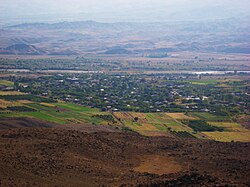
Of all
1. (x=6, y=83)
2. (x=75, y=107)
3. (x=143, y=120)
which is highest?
(x=75, y=107)

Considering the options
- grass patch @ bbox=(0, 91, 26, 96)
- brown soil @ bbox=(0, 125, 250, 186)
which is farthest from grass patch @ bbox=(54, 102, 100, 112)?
brown soil @ bbox=(0, 125, 250, 186)

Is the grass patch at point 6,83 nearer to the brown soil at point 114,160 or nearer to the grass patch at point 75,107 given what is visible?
the grass patch at point 75,107

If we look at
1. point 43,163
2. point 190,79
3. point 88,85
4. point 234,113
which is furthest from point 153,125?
point 190,79

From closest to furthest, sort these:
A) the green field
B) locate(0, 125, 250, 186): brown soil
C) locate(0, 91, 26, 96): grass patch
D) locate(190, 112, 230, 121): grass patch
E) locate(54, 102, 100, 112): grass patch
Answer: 1. locate(0, 125, 250, 186): brown soil
2. the green field
3. locate(190, 112, 230, 121): grass patch
4. locate(54, 102, 100, 112): grass patch
5. locate(0, 91, 26, 96): grass patch

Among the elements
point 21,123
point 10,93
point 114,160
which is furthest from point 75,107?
point 114,160

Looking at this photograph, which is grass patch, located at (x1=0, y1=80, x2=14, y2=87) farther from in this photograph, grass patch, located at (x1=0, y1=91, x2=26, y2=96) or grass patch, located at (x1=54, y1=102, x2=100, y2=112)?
grass patch, located at (x1=54, y1=102, x2=100, y2=112)

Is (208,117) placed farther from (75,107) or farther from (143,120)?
(75,107)

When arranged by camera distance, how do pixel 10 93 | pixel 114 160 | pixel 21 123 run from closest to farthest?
pixel 114 160
pixel 21 123
pixel 10 93

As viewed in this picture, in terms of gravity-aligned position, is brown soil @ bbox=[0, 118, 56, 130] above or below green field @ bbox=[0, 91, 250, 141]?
above

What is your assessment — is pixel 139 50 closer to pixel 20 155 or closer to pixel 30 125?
pixel 30 125
